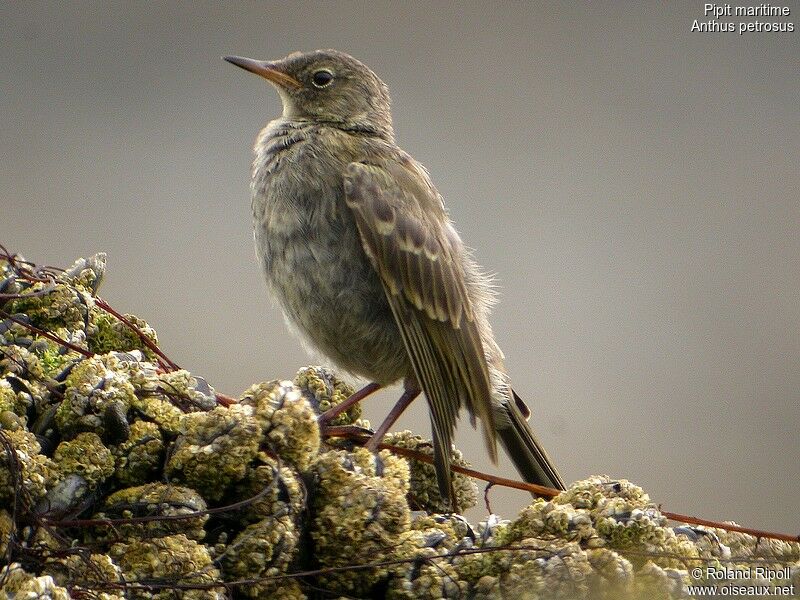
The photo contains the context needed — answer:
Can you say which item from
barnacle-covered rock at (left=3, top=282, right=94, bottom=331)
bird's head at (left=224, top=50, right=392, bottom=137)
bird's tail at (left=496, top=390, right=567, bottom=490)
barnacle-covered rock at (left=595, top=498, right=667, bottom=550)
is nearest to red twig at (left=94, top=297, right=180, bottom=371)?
barnacle-covered rock at (left=3, top=282, right=94, bottom=331)

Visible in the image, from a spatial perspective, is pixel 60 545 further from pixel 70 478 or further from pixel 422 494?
pixel 422 494

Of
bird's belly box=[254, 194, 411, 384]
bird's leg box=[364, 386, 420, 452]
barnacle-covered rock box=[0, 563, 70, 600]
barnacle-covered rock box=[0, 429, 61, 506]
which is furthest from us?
bird's belly box=[254, 194, 411, 384]

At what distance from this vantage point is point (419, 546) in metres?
2.55

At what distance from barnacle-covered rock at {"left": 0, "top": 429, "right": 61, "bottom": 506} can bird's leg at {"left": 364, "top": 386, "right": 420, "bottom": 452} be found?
870 mm

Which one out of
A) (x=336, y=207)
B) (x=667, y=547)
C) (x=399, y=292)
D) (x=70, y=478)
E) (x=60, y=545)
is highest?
(x=336, y=207)

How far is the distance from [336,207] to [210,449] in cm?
210

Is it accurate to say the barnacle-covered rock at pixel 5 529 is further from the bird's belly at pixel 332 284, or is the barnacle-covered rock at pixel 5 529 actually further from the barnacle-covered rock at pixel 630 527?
the bird's belly at pixel 332 284

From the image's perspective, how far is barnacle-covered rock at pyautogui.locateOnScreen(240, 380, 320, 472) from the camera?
8.23 feet

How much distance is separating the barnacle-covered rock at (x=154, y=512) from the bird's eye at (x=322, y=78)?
3.24 metres

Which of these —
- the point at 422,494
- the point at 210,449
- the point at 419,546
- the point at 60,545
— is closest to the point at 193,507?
the point at 210,449

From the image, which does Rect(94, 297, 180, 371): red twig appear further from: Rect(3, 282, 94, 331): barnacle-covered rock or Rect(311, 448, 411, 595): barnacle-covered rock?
Rect(311, 448, 411, 595): barnacle-covered rock

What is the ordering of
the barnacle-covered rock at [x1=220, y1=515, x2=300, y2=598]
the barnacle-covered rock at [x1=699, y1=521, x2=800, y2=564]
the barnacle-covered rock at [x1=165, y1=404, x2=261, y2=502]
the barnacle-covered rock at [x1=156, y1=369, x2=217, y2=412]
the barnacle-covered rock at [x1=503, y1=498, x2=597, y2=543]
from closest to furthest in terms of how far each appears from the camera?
the barnacle-covered rock at [x1=220, y1=515, x2=300, y2=598] < the barnacle-covered rock at [x1=165, y1=404, x2=261, y2=502] < the barnacle-covered rock at [x1=503, y1=498, x2=597, y2=543] < the barnacle-covered rock at [x1=156, y1=369, x2=217, y2=412] < the barnacle-covered rock at [x1=699, y1=521, x2=800, y2=564]

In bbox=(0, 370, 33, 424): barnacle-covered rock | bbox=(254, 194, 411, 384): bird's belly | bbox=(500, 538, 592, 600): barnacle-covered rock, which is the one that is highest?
bbox=(254, 194, 411, 384): bird's belly

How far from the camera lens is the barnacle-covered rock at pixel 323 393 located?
136 inches
